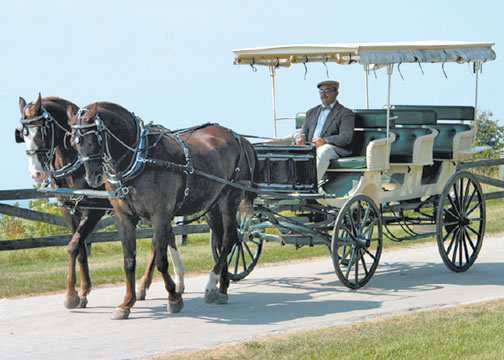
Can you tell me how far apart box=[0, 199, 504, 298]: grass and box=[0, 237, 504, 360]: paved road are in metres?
0.79

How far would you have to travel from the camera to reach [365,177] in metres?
10.8

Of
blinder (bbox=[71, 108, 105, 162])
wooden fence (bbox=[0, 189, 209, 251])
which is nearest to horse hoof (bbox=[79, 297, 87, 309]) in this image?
blinder (bbox=[71, 108, 105, 162])

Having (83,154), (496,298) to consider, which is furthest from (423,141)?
(83,154)

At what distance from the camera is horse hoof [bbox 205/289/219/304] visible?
9633 mm

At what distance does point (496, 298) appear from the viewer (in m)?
9.77

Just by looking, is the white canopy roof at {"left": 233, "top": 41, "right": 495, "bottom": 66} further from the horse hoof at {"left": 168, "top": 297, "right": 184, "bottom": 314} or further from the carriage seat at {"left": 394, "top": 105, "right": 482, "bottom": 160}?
the horse hoof at {"left": 168, "top": 297, "right": 184, "bottom": 314}

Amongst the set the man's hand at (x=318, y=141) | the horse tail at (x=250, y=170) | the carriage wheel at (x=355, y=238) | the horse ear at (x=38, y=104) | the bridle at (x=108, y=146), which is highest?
the horse ear at (x=38, y=104)

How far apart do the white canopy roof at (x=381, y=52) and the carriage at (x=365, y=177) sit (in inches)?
0.6

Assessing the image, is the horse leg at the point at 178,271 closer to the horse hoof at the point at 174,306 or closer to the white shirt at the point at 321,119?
the horse hoof at the point at 174,306

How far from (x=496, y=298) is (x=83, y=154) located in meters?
5.05

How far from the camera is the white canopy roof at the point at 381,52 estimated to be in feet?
35.0

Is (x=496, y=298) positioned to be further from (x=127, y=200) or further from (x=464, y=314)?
(x=127, y=200)

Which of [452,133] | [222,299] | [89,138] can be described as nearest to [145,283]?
[222,299]

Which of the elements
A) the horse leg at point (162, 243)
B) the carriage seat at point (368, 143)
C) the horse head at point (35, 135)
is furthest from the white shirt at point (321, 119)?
→ the horse head at point (35, 135)
